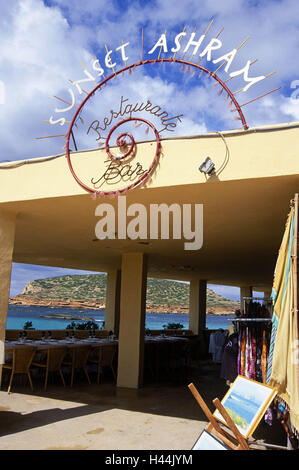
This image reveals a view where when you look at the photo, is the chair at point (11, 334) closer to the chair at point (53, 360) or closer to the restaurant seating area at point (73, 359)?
the restaurant seating area at point (73, 359)

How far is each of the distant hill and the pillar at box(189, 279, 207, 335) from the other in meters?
39.7

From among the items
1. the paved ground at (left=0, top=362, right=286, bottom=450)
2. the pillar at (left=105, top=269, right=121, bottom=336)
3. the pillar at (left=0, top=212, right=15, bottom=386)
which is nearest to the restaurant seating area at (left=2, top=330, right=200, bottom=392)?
the paved ground at (left=0, top=362, right=286, bottom=450)

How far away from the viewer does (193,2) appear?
4.48 meters

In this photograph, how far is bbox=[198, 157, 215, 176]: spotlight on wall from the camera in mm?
3848

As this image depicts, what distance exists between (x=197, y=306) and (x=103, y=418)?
8624 mm

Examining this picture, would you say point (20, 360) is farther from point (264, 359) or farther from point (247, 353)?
point (264, 359)

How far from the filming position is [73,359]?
24.0 feet

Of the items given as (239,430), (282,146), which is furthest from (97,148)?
(239,430)

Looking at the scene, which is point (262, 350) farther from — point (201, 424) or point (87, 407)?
point (87, 407)

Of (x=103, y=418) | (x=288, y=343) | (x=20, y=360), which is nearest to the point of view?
(x=288, y=343)

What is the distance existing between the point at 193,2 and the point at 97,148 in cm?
205

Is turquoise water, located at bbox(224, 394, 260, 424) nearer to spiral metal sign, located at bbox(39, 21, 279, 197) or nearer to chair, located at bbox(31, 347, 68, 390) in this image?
spiral metal sign, located at bbox(39, 21, 279, 197)

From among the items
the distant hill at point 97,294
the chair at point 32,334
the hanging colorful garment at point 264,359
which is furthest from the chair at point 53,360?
the distant hill at point 97,294

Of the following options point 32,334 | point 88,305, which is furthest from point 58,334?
point 88,305
